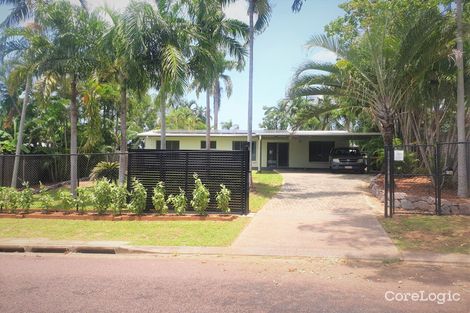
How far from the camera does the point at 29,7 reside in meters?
15.1

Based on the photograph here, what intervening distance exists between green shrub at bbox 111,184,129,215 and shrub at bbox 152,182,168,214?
0.81 metres

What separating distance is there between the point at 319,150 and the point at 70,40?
66.9ft

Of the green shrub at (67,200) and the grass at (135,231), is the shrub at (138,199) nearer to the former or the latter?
the grass at (135,231)

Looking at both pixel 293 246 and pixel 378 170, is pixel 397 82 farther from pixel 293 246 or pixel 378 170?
pixel 378 170

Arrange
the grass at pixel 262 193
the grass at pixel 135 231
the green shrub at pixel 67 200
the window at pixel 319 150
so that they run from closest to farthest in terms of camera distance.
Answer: the grass at pixel 135 231 < the green shrub at pixel 67 200 < the grass at pixel 262 193 < the window at pixel 319 150

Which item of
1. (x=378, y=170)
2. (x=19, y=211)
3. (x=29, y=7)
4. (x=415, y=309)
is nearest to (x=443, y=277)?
(x=415, y=309)

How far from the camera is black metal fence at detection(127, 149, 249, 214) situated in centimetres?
1119

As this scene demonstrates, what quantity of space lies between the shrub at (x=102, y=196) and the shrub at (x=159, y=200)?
1.22 m

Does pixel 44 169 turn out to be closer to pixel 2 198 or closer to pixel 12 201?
pixel 2 198

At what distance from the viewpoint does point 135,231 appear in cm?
920

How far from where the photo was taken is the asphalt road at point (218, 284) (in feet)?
15.5

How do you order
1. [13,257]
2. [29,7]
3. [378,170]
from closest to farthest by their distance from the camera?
[13,257]
[29,7]
[378,170]

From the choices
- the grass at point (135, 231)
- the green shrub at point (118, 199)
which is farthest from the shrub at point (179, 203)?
the green shrub at point (118, 199)

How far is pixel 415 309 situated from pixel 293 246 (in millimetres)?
3226
